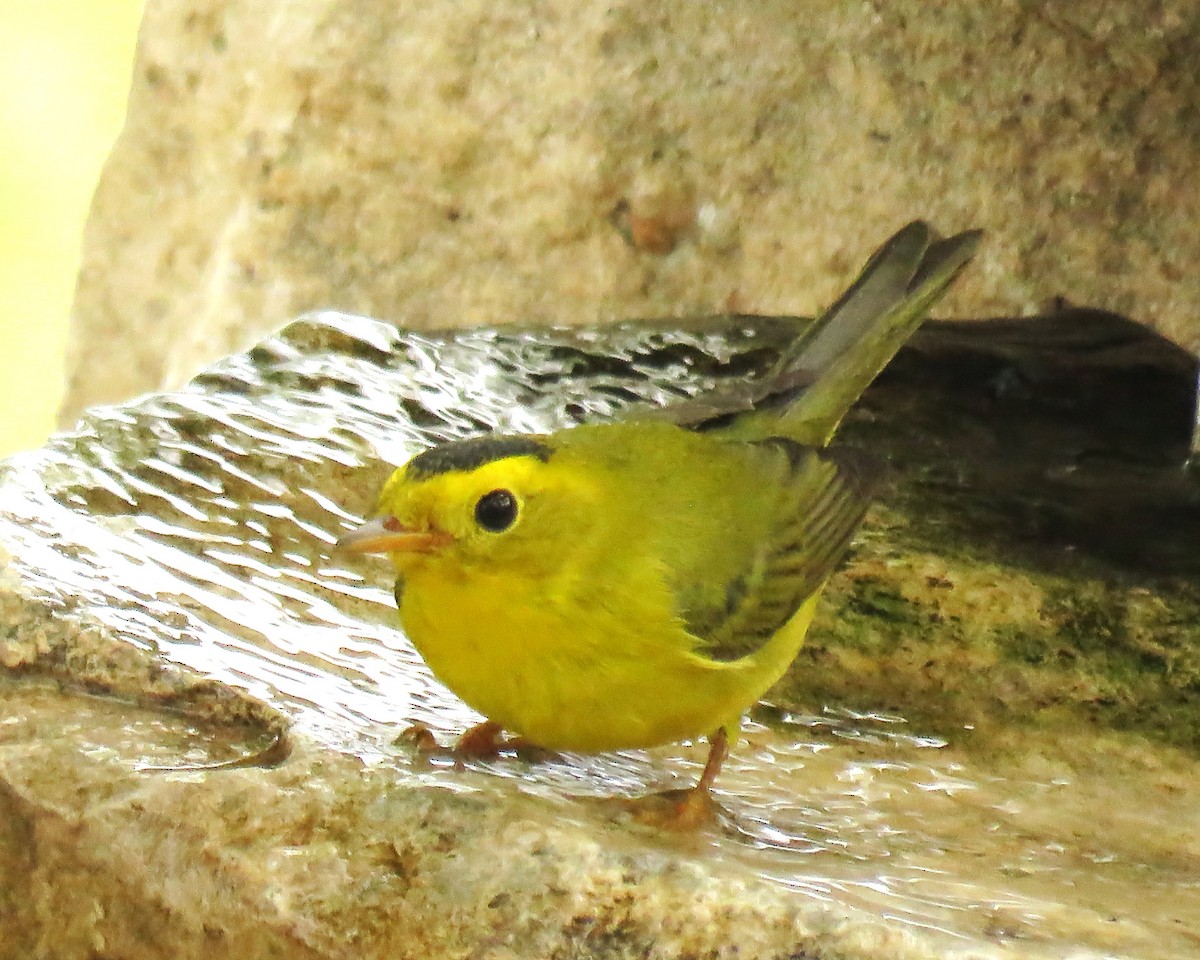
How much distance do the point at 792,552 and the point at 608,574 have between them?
58 centimetres

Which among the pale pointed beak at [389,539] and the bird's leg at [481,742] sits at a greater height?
the pale pointed beak at [389,539]

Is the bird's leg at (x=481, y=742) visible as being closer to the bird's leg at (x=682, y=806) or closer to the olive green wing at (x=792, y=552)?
the bird's leg at (x=682, y=806)

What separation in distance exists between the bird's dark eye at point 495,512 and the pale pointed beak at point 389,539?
0.21 feet

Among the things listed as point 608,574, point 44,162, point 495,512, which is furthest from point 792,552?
point 44,162

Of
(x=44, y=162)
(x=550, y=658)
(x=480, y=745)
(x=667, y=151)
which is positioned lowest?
(x=480, y=745)

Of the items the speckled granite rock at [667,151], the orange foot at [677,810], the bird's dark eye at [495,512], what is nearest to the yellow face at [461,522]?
the bird's dark eye at [495,512]

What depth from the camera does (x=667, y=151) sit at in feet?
16.7

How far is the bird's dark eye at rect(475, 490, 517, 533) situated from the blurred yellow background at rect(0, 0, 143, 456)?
725cm

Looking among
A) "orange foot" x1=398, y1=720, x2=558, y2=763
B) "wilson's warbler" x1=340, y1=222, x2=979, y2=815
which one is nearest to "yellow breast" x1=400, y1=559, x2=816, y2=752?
"wilson's warbler" x1=340, y1=222, x2=979, y2=815

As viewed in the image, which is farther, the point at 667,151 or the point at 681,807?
the point at 667,151

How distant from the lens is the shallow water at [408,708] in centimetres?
230

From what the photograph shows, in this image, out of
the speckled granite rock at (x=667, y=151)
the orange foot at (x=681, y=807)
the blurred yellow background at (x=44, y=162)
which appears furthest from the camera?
the blurred yellow background at (x=44, y=162)

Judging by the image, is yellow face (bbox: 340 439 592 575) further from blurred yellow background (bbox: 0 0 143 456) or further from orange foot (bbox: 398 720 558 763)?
blurred yellow background (bbox: 0 0 143 456)

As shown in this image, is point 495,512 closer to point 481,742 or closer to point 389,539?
point 389,539
